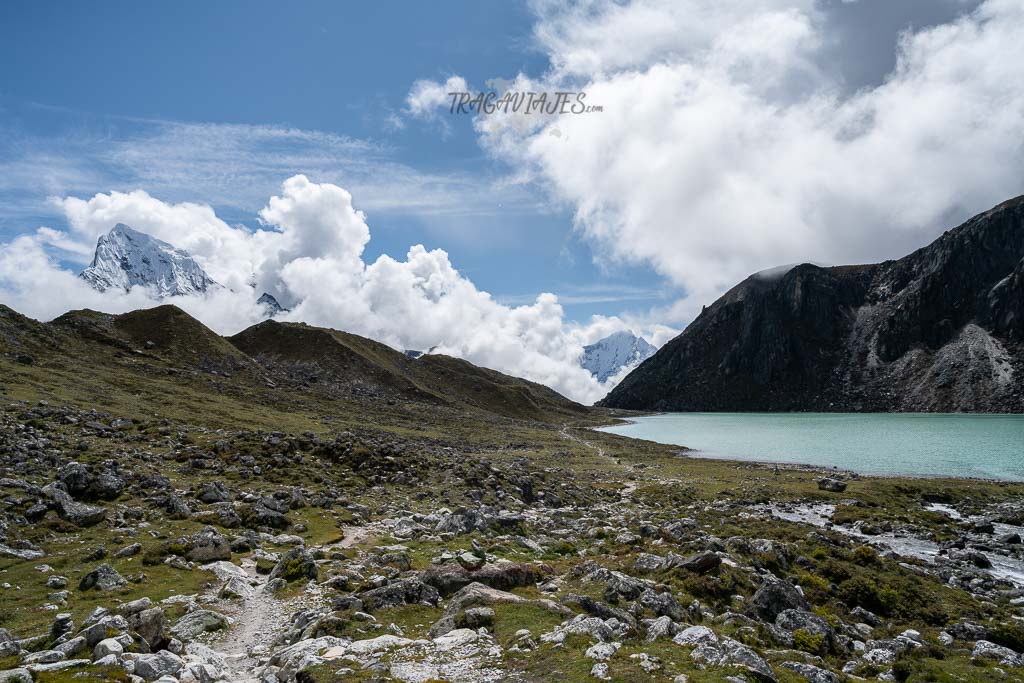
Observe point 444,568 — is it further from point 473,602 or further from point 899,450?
→ point 899,450

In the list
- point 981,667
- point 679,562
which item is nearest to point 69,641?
point 679,562

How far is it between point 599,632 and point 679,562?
8.20m

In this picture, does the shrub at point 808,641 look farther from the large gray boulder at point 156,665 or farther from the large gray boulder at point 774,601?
the large gray boulder at point 156,665

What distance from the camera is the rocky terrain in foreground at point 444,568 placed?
1266cm

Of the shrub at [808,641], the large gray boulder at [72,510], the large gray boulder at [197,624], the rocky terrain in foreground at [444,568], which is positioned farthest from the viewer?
the large gray boulder at [72,510]

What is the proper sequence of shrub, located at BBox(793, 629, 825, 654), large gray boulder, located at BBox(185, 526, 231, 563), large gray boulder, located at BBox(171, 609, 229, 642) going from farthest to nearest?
large gray boulder, located at BBox(185, 526, 231, 563) < shrub, located at BBox(793, 629, 825, 654) < large gray boulder, located at BBox(171, 609, 229, 642)

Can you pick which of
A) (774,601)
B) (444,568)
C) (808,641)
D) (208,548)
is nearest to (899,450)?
(774,601)

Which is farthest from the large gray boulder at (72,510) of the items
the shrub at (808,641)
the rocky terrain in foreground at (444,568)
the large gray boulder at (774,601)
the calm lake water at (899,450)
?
the calm lake water at (899,450)

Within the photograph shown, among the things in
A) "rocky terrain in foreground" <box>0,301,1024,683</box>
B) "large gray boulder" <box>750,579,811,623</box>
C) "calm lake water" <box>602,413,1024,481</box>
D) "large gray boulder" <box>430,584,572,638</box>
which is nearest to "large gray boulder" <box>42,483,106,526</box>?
"rocky terrain in foreground" <box>0,301,1024,683</box>

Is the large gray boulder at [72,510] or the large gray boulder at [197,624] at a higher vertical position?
the large gray boulder at [72,510]

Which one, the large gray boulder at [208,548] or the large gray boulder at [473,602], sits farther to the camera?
the large gray boulder at [208,548]

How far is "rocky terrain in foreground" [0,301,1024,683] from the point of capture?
12.7m

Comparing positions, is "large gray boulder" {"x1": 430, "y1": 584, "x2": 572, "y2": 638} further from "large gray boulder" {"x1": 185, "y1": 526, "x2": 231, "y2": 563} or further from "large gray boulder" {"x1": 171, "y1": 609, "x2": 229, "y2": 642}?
"large gray boulder" {"x1": 185, "y1": 526, "x2": 231, "y2": 563}

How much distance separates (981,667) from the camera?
47.8 feet
